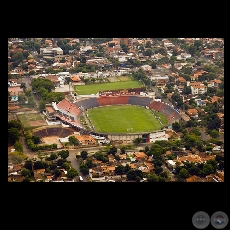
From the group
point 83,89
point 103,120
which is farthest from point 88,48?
point 103,120

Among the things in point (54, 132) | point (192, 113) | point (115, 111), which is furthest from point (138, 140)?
point (192, 113)

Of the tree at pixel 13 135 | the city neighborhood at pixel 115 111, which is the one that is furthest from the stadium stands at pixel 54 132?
the tree at pixel 13 135

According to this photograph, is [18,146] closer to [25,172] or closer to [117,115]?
[25,172]

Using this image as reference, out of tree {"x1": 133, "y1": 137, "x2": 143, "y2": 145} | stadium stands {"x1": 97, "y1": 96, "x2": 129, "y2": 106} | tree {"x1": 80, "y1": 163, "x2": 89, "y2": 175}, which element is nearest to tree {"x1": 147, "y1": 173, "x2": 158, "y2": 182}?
tree {"x1": 80, "y1": 163, "x2": 89, "y2": 175}
